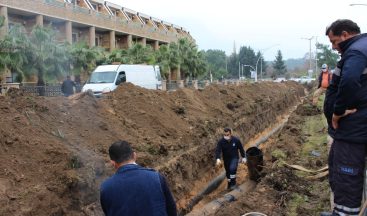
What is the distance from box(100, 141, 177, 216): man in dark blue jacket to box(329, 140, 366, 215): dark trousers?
1709mm

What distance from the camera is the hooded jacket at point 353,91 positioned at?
4141 millimetres

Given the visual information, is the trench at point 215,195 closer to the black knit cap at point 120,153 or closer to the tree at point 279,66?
the black knit cap at point 120,153

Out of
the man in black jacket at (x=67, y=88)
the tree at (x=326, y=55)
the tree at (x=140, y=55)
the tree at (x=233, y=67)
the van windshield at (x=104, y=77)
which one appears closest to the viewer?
the man in black jacket at (x=67, y=88)

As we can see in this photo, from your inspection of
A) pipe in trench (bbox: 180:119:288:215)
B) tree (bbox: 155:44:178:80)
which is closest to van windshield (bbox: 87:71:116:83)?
→ pipe in trench (bbox: 180:119:288:215)

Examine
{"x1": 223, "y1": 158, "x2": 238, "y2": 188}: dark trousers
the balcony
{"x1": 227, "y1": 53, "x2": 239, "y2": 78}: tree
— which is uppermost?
the balcony

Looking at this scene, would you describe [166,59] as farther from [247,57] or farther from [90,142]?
[247,57]

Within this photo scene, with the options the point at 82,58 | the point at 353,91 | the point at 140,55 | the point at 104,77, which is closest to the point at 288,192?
the point at 353,91

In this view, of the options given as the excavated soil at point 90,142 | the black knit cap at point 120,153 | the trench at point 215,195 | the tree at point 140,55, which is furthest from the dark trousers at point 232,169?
the tree at point 140,55

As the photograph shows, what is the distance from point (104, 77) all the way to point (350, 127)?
22.0 metres

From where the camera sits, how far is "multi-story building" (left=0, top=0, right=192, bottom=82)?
1382 inches

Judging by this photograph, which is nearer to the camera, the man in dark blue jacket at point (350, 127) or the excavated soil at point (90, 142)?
the man in dark blue jacket at point (350, 127)

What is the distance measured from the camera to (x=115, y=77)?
25078 mm

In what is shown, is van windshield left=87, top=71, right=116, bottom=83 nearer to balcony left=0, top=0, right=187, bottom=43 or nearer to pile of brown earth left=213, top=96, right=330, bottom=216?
balcony left=0, top=0, right=187, bottom=43

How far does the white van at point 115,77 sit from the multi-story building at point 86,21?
708cm
